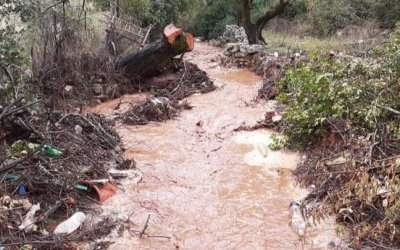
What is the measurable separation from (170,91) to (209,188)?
3840mm

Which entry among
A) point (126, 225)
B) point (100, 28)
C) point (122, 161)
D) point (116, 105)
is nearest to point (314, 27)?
point (100, 28)

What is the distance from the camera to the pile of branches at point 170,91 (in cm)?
643

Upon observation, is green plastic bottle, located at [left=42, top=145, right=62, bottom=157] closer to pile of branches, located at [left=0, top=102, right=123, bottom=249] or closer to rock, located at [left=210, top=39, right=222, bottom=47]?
pile of branches, located at [left=0, top=102, right=123, bottom=249]

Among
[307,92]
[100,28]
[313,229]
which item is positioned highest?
[100,28]

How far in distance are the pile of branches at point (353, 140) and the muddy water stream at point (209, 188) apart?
0.90ft

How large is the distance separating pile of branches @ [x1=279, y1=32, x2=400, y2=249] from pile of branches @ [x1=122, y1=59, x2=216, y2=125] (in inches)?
82.7

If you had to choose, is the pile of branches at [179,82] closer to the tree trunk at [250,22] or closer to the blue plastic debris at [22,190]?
the blue plastic debris at [22,190]

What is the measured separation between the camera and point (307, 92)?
5004 millimetres

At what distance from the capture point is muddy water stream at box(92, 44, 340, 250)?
3443mm

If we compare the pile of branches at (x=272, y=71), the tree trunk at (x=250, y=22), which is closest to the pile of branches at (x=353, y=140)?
the pile of branches at (x=272, y=71)

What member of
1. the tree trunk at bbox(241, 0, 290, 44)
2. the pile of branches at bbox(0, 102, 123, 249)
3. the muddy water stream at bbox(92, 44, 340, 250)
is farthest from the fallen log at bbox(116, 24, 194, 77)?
the tree trunk at bbox(241, 0, 290, 44)

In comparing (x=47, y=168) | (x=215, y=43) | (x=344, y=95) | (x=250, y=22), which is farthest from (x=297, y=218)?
(x=215, y=43)

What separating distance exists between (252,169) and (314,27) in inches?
405

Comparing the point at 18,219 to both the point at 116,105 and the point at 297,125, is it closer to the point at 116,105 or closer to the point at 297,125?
Answer: the point at 297,125
